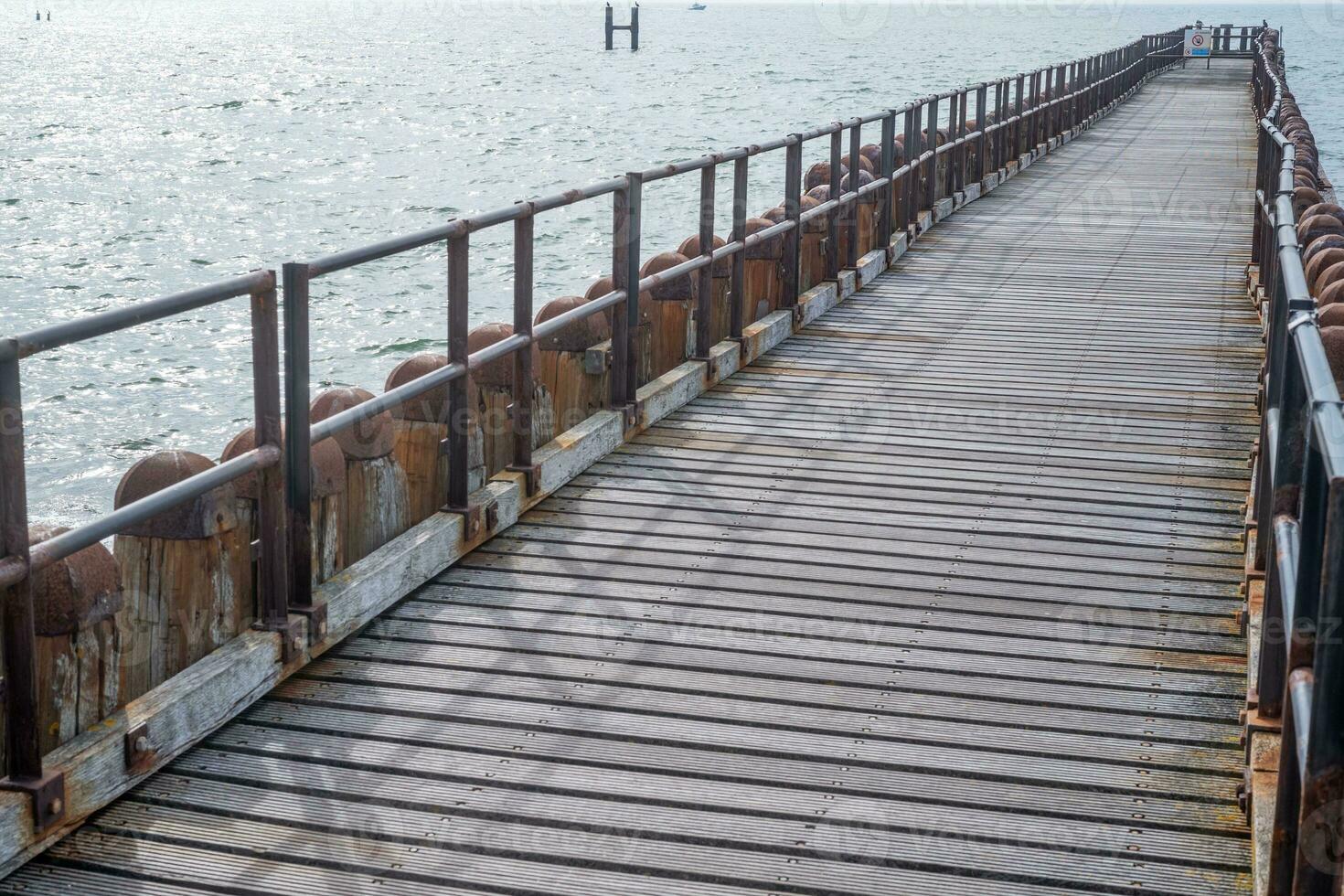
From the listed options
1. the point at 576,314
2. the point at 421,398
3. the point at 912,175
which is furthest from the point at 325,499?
the point at 912,175

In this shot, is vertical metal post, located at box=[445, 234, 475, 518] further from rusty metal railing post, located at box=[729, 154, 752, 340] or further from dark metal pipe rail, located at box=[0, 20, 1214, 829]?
rusty metal railing post, located at box=[729, 154, 752, 340]

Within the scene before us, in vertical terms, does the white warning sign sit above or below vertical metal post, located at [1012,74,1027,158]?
above

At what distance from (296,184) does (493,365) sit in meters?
42.1

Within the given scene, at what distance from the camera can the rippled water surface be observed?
72.4ft

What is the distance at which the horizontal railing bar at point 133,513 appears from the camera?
3.51 metres

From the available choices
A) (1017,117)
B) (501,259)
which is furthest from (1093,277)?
(501,259)

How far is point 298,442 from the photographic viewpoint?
15.3 feet

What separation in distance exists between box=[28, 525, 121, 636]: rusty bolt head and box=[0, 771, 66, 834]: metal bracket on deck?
0.37 m

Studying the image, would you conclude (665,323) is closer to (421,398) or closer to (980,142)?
(421,398)

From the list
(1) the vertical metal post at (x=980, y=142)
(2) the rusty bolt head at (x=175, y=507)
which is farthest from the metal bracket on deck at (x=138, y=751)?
(1) the vertical metal post at (x=980, y=142)

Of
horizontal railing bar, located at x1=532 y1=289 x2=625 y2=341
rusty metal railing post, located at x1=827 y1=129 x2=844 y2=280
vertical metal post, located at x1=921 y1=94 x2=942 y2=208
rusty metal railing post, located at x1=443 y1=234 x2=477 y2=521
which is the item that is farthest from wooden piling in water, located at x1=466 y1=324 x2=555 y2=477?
vertical metal post, located at x1=921 y1=94 x2=942 y2=208

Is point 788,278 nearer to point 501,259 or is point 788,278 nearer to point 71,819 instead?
point 71,819

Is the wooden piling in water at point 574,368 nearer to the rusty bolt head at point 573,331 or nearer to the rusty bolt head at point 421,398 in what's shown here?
the rusty bolt head at point 573,331

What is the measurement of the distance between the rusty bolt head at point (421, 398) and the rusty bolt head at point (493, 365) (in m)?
0.42
